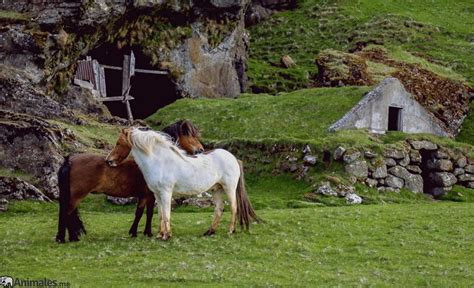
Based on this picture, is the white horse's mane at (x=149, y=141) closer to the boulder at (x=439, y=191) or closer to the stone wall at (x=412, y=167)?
the stone wall at (x=412, y=167)

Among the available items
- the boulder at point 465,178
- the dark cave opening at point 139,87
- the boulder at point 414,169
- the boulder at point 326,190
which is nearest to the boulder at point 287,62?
the dark cave opening at point 139,87

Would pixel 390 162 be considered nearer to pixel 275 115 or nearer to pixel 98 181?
pixel 275 115

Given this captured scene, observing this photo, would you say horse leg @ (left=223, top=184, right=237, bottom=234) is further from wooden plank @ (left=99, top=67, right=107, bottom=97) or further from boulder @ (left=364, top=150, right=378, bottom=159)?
wooden plank @ (left=99, top=67, right=107, bottom=97)

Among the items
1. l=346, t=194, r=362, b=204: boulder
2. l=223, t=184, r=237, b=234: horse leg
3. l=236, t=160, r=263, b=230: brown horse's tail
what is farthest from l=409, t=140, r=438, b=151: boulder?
l=223, t=184, r=237, b=234: horse leg

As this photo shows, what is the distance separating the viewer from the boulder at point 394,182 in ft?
109

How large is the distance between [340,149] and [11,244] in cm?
A: 1683

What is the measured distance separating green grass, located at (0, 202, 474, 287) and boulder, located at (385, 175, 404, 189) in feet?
24.6

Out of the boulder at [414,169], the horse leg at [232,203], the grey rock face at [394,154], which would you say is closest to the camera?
the horse leg at [232,203]

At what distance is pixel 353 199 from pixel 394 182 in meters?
3.33

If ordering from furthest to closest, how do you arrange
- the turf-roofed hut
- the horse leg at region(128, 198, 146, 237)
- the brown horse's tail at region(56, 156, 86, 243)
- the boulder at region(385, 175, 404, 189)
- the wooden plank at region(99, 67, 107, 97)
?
the wooden plank at region(99, 67, 107, 97) < the turf-roofed hut < the boulder at region(385, 175, 404, 189) < the horse leg at region(128, 198, 146, 237) < the brown horse's tail at region(56, 156, 86, 243)

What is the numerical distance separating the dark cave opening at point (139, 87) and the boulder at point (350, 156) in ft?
64.1

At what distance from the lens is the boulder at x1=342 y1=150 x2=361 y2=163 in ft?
108

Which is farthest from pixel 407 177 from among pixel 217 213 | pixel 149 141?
pixel 149 141

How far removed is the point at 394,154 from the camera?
1344 inches
